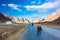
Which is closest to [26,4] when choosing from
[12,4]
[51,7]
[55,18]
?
[12,4]

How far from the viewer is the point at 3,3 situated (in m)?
14.3

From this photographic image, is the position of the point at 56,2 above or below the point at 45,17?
above

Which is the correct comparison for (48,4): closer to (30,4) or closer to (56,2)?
(56,2)

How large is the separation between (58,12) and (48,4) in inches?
51.7

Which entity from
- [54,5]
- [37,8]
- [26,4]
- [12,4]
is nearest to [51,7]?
[54,5]

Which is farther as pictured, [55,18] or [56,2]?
[55,18]

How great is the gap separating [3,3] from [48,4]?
155 inches

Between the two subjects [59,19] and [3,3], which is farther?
[59,19]

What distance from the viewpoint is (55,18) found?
15.0 metres

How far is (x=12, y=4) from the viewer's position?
46.3ft

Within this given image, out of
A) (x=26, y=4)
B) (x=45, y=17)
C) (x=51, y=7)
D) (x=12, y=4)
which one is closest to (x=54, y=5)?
(x=51, y=7)

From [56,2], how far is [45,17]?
1753mm

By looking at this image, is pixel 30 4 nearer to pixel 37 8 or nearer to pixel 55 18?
pixel 37 8

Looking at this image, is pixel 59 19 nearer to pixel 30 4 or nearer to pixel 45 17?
pixel 45 17
